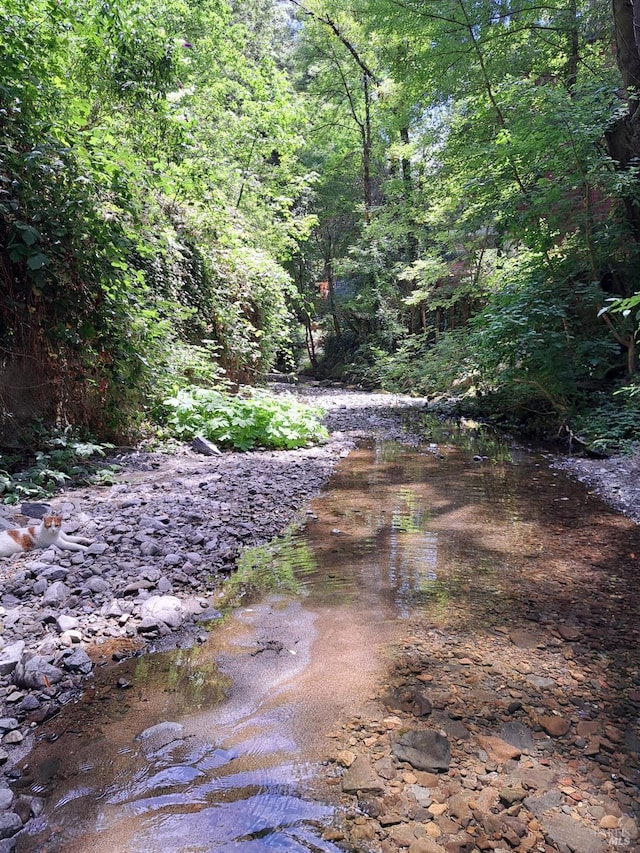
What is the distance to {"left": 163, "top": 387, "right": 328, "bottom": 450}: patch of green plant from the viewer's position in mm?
6562

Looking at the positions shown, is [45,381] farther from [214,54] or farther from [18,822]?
[214,54]

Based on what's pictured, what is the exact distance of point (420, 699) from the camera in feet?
6.57

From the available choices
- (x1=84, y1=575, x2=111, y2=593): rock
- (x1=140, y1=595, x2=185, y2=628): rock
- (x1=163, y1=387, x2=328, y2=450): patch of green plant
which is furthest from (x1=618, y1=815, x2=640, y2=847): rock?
(x1=163, y1=387, x2=328, y2=450): patch of green plant

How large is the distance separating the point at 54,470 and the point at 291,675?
3329 mm

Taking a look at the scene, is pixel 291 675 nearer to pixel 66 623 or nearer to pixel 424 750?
pixel 424 750

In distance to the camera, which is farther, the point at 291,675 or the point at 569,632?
the point at 569,632

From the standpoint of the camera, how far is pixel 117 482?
4664 millimetres

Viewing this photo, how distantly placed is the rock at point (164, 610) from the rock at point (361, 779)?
121 centimetres

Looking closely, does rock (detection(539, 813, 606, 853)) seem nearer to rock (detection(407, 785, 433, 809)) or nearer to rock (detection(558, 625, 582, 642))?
rock (detection(407, 785, 433, 809))

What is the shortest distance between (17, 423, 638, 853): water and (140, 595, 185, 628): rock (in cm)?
23

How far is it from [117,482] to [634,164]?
799cm

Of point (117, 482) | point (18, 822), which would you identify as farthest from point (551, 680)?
point (117, 482)

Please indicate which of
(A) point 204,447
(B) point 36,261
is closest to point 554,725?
(B) point 36,261

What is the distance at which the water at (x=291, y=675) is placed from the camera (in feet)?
4.81
